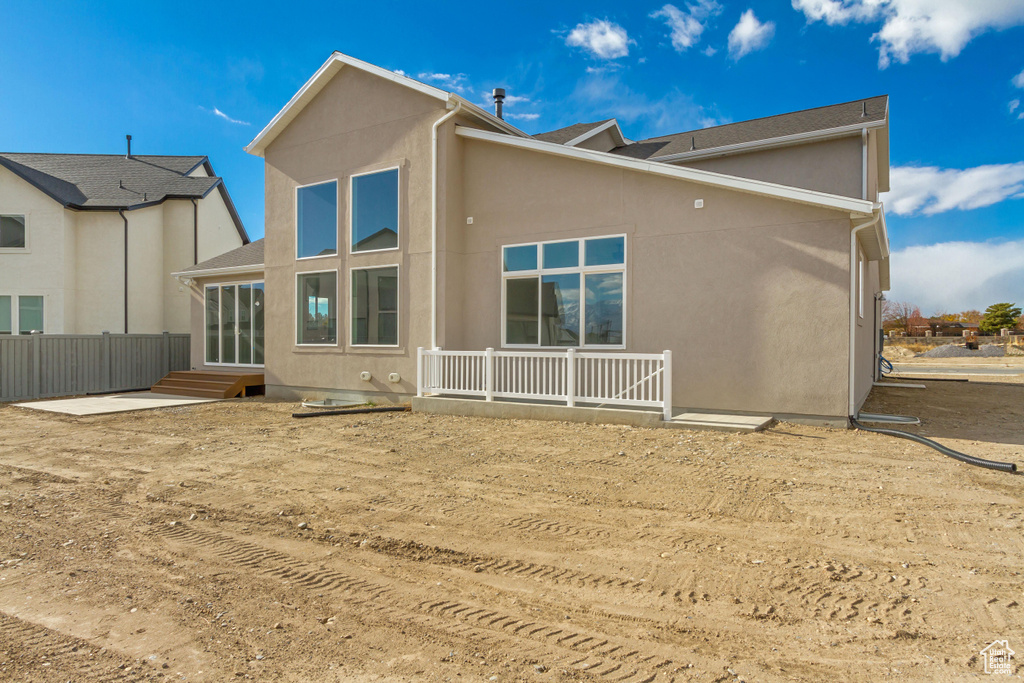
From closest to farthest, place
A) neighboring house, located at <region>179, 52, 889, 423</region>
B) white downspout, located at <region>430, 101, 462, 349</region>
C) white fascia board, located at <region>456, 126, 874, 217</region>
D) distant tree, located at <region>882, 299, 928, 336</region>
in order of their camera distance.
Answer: white fascia board, located at <region>456, 126, 874, 217</region> < neighboring house, located at <region>179, 52, 889, 423</region> < white downspout, located at <region>430, 101, 462, 349</region> < distant tree, located at <region>882, 299, 928, 336</region>

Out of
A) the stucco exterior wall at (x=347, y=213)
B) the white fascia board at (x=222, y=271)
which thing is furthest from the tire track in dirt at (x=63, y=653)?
the white fascia board at (x=222, y=271)

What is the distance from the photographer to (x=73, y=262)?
54.7ft

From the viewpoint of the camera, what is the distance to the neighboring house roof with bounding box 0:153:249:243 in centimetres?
1672

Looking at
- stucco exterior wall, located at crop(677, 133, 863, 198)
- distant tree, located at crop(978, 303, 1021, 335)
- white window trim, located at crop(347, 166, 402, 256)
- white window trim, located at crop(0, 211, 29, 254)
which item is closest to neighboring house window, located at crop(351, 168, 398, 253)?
white window trim, located at crop(347, 166, 402, 256)

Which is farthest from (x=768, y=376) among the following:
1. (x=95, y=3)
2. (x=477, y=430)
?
(x=95, y=3)

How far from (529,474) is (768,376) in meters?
4.21

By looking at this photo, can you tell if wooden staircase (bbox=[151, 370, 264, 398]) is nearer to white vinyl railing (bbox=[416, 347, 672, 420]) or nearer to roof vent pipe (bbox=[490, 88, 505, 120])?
white vinyl railing (bbox=[416, 347, 672, 420])

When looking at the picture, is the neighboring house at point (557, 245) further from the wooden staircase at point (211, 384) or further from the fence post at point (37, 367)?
the fence post at point (37, 367)

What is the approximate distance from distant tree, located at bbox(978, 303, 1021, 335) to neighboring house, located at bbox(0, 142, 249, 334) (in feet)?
224

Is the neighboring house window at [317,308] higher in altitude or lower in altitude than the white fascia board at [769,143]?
lower

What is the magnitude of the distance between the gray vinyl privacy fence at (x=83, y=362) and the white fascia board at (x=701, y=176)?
10.9 m

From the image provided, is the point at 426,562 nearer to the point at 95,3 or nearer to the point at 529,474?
the point at 529,474

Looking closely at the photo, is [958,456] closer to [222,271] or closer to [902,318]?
[222,271]

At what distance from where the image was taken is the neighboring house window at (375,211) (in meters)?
10.5
